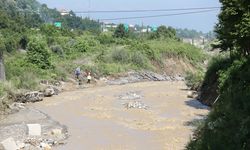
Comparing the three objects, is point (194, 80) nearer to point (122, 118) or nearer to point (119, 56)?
point (122, 118)

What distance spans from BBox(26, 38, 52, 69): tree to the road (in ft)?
16.4

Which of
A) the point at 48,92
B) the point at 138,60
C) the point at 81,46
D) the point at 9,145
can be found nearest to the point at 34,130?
the point at 9,145

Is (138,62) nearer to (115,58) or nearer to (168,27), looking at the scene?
(115,58)

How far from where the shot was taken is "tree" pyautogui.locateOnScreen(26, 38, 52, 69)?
42031 mm

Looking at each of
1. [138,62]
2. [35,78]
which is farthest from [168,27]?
[35,78]

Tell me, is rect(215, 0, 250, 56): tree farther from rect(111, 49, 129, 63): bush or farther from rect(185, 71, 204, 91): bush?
rect(111, 49, 129, 63): bush

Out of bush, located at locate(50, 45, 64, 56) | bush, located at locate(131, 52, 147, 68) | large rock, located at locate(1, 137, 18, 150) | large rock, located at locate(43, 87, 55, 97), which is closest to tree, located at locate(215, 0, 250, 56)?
large rock, located at locate(1, 137, 18, 150)

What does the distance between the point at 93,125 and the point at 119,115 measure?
348 cm

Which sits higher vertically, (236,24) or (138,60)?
(236,24)

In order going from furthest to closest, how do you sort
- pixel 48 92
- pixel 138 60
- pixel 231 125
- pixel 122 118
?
1. pixel 138 60
2. pixel 48 92
3. pixel 122 118
4. pixel 231 125

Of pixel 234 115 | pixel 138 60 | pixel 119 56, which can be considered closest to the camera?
pixel 234 115

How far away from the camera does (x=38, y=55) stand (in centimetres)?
4222

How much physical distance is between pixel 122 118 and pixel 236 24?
824 centimetres

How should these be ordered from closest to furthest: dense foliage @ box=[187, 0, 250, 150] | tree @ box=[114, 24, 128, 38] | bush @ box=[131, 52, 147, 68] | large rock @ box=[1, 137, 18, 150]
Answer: dense foliage @ box=[187, 0, 250, 150]
large rock @ box=[1, 137, 18, 150]
bush @ box=[131, 52, 147, 68]
tree @ box=[114, 24, 128, 38]
